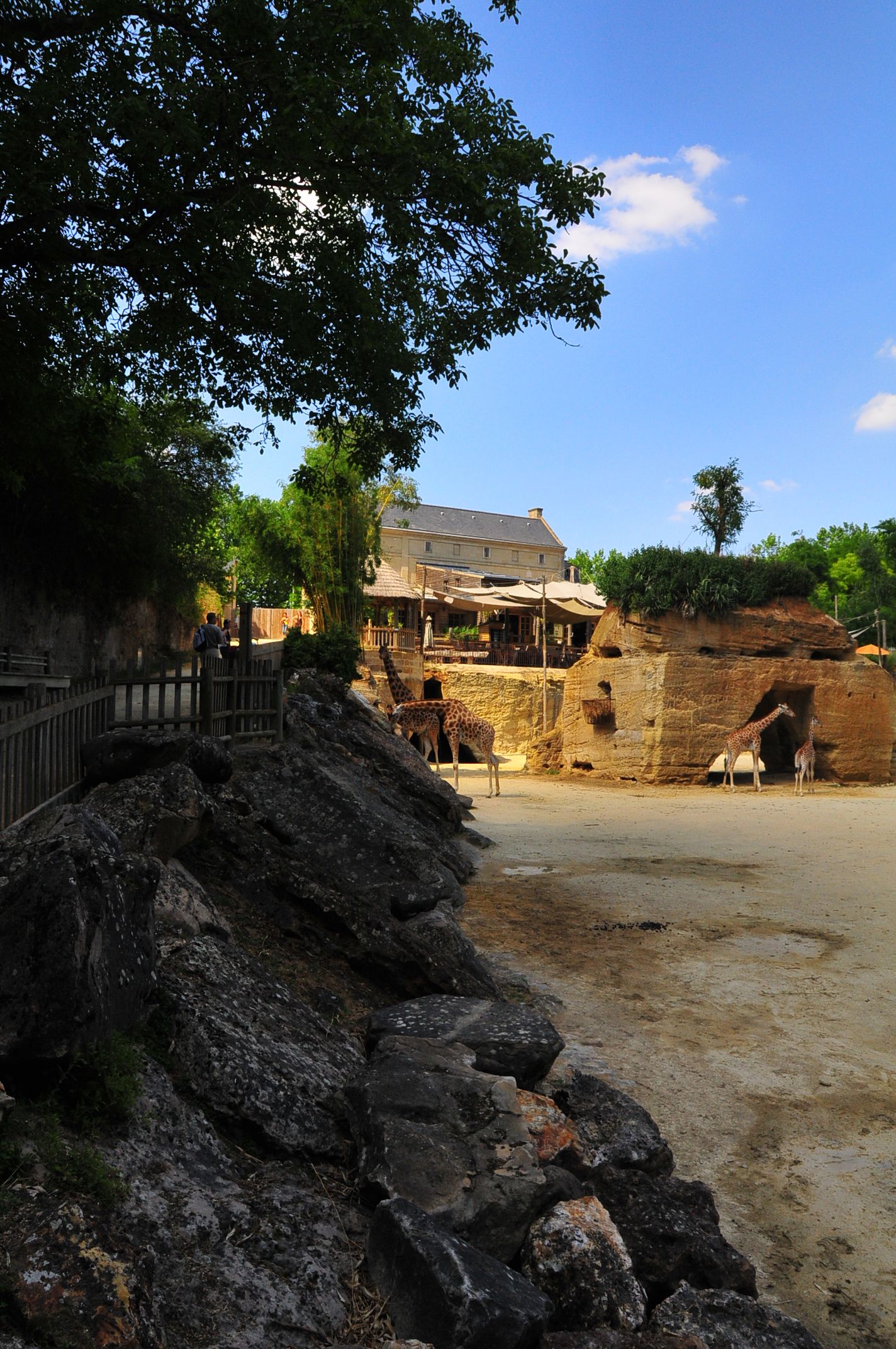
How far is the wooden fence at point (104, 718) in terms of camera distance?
18.2 ft

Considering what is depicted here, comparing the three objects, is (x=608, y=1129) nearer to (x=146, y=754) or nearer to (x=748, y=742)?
(x=146, y=754)

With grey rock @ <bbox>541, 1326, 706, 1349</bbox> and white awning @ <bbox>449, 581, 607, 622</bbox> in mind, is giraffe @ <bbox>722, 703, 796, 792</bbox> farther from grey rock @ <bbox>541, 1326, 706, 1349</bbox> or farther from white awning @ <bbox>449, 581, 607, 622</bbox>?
grey rock @ <bbox>541, 1326, 706, 1349</bbox>

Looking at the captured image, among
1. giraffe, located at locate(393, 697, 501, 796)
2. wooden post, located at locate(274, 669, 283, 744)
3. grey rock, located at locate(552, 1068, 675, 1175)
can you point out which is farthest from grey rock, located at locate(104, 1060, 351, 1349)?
giraffe, located at locate(393, 697, 501, 796)

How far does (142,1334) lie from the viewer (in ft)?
6.92

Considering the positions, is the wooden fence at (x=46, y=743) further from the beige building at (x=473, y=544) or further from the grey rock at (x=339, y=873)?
Answer: the beige building at (x=473, y=544)

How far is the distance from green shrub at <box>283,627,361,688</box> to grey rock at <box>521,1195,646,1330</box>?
36.9 ft

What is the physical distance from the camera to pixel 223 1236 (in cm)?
271

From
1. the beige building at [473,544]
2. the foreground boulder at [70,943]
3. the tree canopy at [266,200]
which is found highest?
the beige building at [473,544]

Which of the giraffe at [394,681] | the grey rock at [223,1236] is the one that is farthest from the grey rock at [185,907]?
the giraffe at [394,681]

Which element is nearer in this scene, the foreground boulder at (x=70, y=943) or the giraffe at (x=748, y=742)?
the foreground boulder at (x=70, y=943)

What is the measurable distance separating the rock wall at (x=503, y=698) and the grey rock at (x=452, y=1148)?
28056mm

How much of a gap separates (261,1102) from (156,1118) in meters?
0.47

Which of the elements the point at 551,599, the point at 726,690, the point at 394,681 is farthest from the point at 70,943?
the point at 551,599

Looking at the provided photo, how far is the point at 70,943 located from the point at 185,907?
71.9 inches
